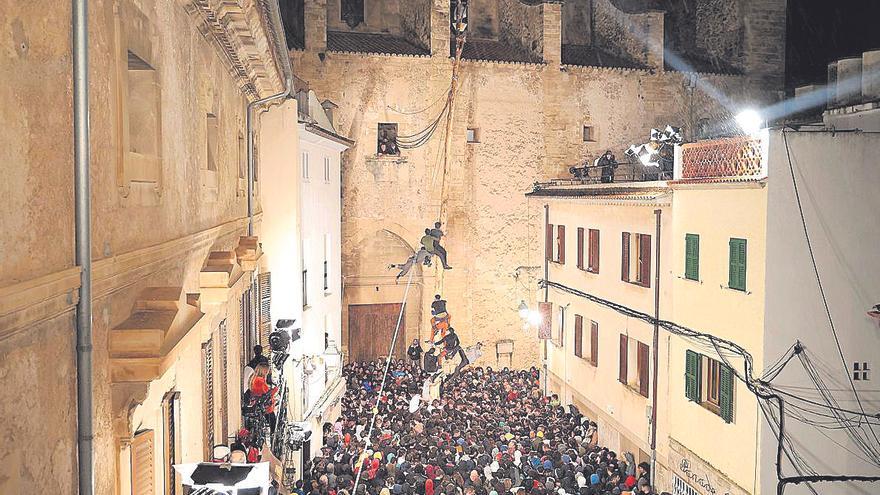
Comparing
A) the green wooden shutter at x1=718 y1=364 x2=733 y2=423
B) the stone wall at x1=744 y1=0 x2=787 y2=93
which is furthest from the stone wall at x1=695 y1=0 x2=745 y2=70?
the green wooden shutter at x1=718 y1=364 x2=733 y2=423

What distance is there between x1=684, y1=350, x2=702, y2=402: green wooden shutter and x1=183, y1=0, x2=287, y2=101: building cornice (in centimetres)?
959

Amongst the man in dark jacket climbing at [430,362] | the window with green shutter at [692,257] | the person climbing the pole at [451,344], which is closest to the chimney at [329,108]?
the person climbing the pole at [451,344]

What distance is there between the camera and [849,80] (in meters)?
21.0

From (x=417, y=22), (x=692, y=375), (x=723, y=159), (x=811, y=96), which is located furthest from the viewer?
(x=417, y=22)

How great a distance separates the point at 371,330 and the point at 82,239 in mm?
25699

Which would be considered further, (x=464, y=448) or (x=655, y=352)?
(x=655, y=352)

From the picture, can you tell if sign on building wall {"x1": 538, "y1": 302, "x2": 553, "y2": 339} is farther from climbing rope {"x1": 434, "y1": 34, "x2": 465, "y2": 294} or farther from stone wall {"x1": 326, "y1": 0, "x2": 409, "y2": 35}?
stone wall {"x1": 326, "y1": 0, "x2": 409, "y2": 35}

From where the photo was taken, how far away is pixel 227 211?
36.6 ft

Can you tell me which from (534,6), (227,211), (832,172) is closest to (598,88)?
(534,6)

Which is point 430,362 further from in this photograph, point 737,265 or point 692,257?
point 737,265

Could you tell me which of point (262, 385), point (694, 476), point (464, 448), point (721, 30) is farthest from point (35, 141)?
point (721, 30)

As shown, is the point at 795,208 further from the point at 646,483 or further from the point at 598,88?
the point at 598,88

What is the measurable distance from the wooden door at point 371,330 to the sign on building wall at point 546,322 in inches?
258

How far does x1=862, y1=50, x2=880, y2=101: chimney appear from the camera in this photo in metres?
19.4
